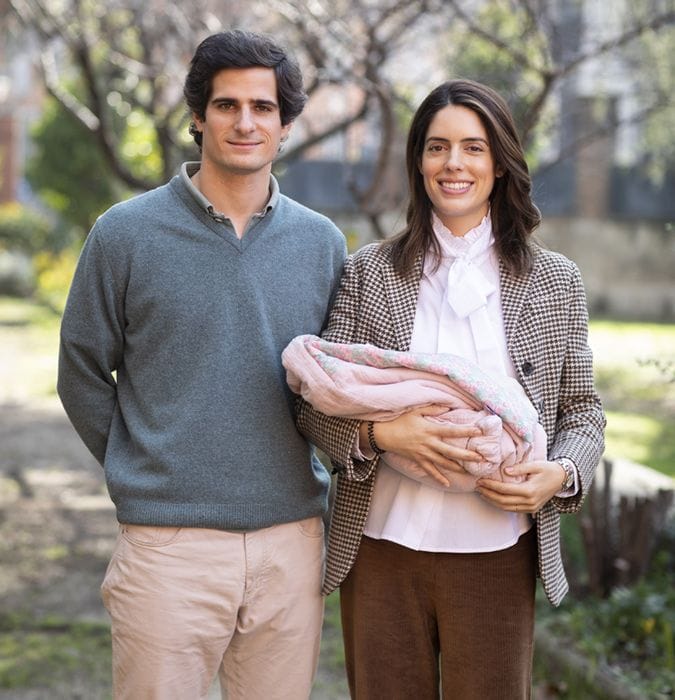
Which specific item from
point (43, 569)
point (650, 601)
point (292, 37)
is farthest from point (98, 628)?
point (292, 37)

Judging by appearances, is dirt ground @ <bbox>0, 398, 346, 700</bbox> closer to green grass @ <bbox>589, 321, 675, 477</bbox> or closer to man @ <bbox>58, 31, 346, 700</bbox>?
man @ <bbox>58, 31, 346, 700</bbox>

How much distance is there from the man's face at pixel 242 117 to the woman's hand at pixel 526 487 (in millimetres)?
1005

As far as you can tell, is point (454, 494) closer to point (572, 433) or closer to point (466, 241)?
point (572, 433)

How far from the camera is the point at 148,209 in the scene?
314 centimetres

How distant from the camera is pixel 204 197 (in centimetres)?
316

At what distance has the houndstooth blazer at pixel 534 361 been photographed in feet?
10.1

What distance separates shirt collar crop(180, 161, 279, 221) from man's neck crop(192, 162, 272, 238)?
25 mm

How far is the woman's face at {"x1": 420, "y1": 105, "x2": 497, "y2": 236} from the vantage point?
3072 millimetres

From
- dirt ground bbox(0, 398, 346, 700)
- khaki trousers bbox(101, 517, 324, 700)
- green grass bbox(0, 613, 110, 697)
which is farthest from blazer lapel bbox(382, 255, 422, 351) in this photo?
green grass bbox(0, 613, 110, 697)

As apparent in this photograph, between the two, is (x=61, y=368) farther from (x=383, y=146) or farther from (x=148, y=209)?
(x=383, y=146)

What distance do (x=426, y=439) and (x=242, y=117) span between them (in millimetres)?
935

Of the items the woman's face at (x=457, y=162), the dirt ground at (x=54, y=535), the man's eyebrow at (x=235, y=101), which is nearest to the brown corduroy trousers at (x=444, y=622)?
the woman's face at (x=457, y=162)

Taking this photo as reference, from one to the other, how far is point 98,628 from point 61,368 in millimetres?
2769

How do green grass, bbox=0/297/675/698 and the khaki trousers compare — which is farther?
green grass, bbox=0/297/675/698
